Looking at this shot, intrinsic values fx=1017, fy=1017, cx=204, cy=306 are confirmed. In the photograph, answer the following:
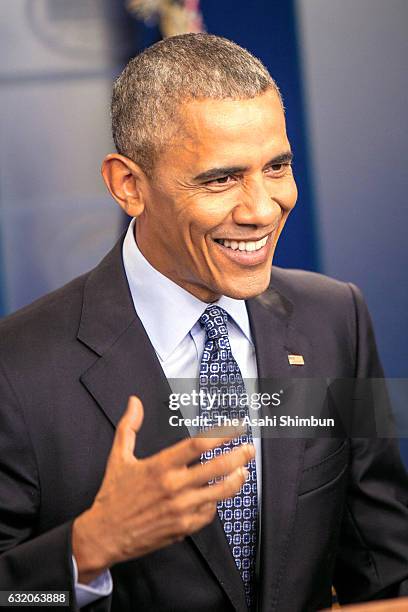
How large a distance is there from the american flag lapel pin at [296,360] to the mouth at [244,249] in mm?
249

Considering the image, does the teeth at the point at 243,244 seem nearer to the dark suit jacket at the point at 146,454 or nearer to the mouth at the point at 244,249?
the mouth at the point at 244,249

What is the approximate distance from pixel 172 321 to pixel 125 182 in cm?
26

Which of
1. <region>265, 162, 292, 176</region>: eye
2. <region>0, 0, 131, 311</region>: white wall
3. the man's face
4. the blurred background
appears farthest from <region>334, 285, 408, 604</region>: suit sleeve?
<region>0, 0, 131, 311</region>: white wall

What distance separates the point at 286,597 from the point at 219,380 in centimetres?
38

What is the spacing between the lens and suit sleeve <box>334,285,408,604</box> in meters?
1.83

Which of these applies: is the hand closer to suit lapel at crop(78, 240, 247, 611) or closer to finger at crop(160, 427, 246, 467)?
finger at crop(160, 427, 246, 467)

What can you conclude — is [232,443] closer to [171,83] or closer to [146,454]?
[146,454]

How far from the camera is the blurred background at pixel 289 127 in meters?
A: 3.21

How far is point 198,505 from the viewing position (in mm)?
1318

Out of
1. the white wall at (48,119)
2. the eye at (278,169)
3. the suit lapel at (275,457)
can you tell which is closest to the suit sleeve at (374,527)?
the suit lapel at (275,457)

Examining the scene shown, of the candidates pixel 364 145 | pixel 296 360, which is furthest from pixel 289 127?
pixel 296 360

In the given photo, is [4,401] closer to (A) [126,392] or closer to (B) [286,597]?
(A) [126,392]

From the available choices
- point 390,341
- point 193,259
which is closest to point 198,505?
point 193,259

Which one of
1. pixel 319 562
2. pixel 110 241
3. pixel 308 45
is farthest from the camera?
pixel 110 241
